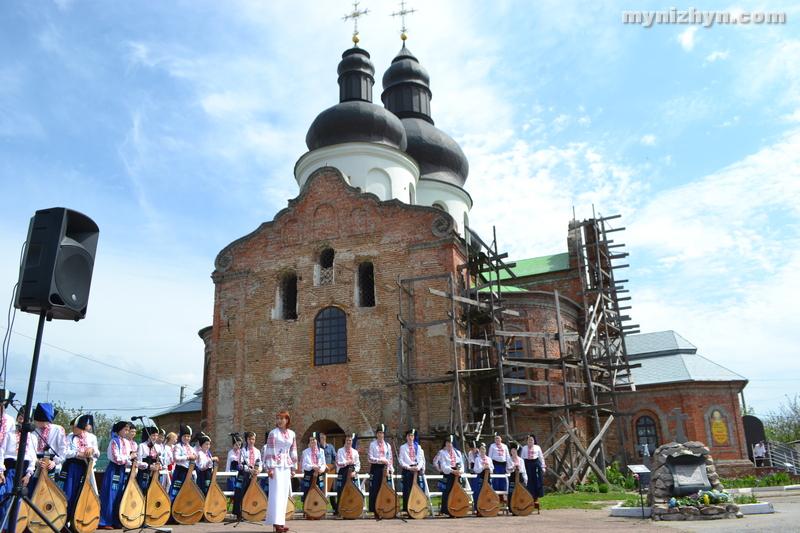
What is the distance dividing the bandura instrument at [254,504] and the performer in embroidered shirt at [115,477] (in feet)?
6.27

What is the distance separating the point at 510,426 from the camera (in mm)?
20781

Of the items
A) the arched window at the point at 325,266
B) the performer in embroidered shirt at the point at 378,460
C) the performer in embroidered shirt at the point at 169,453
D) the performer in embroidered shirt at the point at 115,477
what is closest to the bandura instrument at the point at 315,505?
the performer in embroidered shirt at the point at 378,460

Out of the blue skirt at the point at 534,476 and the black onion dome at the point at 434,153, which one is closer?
the blue skirt at the point at 534,476

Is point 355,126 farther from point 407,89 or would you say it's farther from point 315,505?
point 315,505

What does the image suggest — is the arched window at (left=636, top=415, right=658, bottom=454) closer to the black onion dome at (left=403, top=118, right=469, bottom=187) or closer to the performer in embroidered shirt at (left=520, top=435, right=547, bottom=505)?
the black onion dome at (left=403, top=118, right=469, bottom=187)

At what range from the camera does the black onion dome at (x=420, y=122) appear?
28953 millimetres

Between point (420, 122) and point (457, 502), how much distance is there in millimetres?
20450

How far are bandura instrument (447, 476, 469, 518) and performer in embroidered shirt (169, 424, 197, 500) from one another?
15.1 ft

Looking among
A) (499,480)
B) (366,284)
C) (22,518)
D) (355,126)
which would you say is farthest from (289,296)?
(22,518)

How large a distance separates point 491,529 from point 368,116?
57.5ft

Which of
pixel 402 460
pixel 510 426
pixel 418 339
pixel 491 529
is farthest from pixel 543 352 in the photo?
pixel 491 529

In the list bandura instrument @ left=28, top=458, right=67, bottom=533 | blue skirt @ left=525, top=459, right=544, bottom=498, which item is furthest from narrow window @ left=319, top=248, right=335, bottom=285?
bandura instrument @ left=28, top=458, right=67, bottom=533

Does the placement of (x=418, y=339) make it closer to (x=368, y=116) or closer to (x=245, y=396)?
(x=245, y=396)

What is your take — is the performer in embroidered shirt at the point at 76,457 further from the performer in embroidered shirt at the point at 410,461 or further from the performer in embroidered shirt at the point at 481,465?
the performer in embroidered shirt at the point at 481,465
